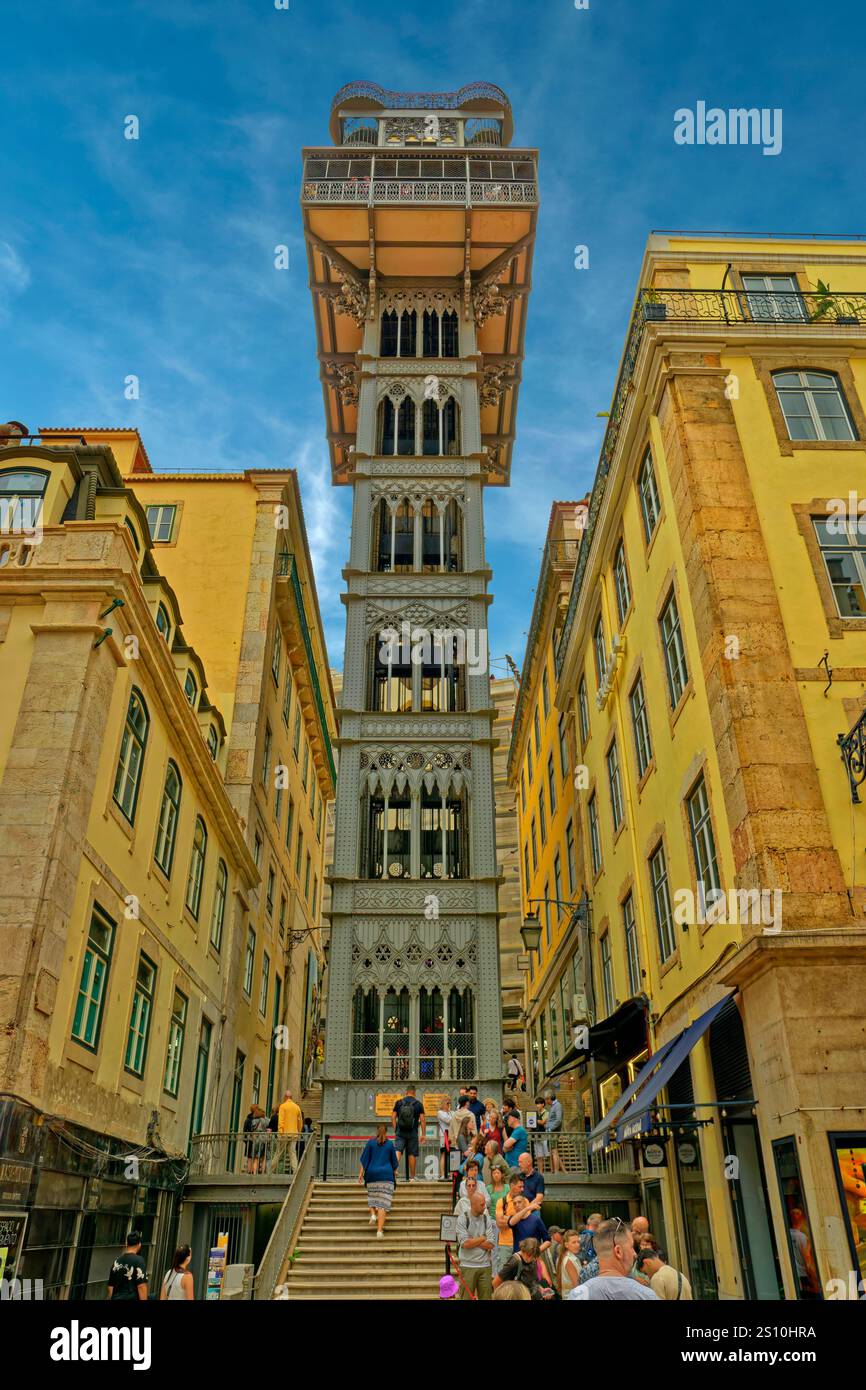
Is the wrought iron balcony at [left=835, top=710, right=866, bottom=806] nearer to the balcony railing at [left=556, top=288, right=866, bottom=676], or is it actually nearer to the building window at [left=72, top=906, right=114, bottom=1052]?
the balcony railing at [left=556, top=288, right=866, bottom=676]

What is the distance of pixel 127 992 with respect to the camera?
1722 cm

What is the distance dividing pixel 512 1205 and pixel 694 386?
1412 cm

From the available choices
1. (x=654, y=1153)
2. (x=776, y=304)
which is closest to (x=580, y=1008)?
(x=654, y=1153)

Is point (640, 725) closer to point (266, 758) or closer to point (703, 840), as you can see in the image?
point (703, 840)

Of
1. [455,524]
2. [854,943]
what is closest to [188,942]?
[854,943]

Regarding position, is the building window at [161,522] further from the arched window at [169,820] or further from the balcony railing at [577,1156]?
the balcony railing at [577,1156]

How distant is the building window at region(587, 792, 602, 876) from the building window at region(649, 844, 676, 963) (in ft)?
20.0

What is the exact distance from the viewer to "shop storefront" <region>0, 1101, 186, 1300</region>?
11922 millimetres

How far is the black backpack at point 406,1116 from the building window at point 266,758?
48.5 feet

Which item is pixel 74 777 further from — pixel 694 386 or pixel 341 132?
pixel 341 132

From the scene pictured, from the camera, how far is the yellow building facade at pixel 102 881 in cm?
1329

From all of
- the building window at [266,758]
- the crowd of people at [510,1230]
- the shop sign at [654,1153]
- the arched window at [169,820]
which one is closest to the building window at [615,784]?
the crowd of people at [510,1230]

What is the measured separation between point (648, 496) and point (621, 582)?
10.2 ft

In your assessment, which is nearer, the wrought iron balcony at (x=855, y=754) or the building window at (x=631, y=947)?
the wrought iron balcony at (x=855, y=754)
